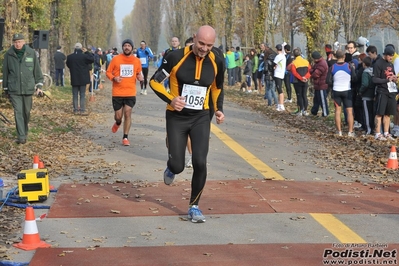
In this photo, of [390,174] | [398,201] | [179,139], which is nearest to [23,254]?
[179,139]

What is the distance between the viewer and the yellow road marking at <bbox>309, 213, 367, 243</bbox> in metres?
7.57

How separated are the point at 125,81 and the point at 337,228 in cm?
767

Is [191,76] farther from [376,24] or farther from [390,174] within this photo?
[376,24]

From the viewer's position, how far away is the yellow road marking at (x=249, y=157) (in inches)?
462

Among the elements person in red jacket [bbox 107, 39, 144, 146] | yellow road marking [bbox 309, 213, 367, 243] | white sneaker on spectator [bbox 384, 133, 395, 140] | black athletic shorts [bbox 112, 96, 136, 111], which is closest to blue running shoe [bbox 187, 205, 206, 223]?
yellow road marking [bbox 309, 213, 367, 243]

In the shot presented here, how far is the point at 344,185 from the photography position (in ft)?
35.6

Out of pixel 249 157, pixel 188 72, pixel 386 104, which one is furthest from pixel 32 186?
pixel 386 104

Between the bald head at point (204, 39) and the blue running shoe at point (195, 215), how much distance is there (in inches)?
66.8

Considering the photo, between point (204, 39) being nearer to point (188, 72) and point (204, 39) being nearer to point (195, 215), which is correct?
point (188, 72)

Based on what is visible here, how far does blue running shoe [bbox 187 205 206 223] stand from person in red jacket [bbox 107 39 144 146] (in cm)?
651

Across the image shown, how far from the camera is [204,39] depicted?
8.15m

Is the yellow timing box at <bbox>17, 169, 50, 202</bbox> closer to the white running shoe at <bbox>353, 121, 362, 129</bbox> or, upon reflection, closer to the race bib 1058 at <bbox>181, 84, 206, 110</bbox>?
the race bib 1058 at <bbox>181, 84, 206, 110</bbox>

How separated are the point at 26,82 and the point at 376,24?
58653 mm

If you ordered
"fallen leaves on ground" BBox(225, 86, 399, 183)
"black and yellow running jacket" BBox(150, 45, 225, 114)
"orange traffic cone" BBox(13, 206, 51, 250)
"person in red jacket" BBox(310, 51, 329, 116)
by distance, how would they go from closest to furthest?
"orange traffic cone" BBox(13, 206, 51, 250) → "black and yellow running jacket" BBox(150, 45, 225, 114) → "fallen leaves on ground" BBox(225, 86, 399, 183) → "person in red jacket" BBox(310, 51, 329, 116)
